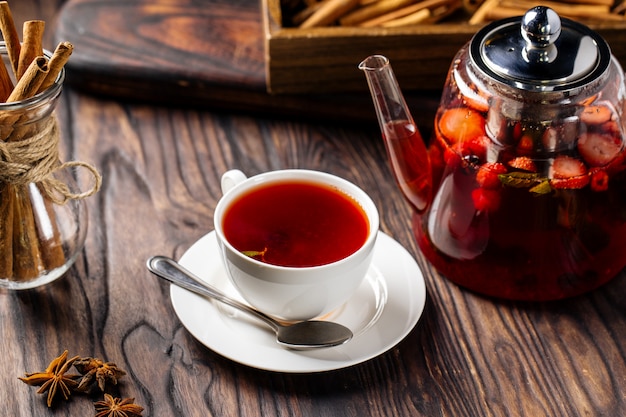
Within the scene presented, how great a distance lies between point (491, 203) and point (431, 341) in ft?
0.57

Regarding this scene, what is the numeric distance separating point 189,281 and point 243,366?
0.12 meters

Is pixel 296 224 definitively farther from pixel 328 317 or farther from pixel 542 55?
pixel 542 55

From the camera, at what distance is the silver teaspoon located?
88cm

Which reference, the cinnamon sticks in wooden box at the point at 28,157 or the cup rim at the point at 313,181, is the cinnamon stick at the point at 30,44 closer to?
the cinnamon sticks in wooden box at the point at 28,157

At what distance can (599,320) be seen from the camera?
96cm

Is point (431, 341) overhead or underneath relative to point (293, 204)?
underneath

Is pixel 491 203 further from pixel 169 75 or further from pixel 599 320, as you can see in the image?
pixel 169 75

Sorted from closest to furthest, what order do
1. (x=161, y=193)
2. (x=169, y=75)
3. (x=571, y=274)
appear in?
1. (x=571, y=274)
2. (x=161, y=193)
3. (x=169, y=75)

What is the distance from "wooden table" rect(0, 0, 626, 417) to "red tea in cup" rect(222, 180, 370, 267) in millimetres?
130

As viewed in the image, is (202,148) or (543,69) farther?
(202,148)

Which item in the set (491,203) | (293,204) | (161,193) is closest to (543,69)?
(491,203)

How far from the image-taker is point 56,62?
827mm

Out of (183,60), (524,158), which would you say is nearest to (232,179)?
(524,158)

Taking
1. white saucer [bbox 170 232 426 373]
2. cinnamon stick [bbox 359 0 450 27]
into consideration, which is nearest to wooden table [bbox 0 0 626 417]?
white saucer [bbox 170 232 426 373]
